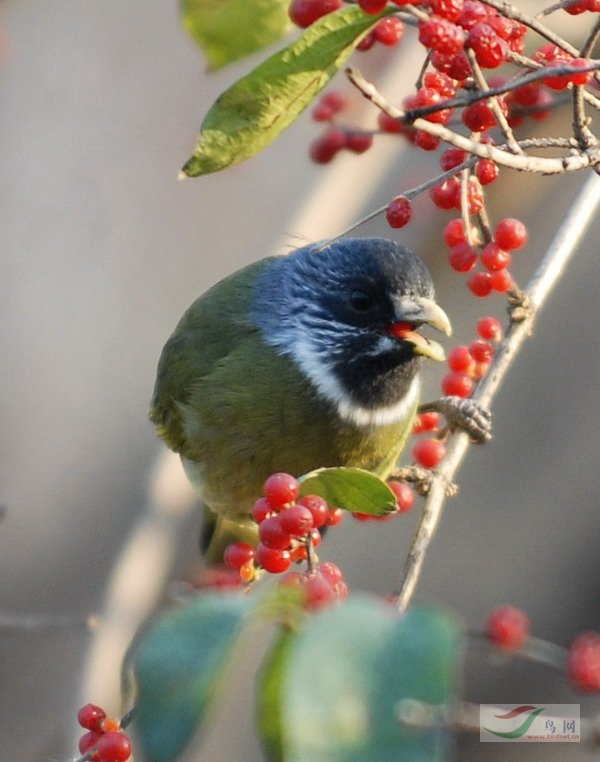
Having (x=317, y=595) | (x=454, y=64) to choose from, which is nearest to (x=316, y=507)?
(x=317, y=595)

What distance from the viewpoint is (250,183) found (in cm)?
682

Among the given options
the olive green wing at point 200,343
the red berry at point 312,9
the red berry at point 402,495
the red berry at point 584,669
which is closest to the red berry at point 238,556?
the red berry at point 402,495

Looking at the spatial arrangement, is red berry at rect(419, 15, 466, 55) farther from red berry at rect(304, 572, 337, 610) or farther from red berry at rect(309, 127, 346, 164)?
red berry at rect(309, 127, 346, 164)

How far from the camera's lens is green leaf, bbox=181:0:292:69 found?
255 cm

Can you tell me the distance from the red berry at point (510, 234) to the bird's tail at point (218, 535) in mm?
1757

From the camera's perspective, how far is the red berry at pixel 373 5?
77.5 inches

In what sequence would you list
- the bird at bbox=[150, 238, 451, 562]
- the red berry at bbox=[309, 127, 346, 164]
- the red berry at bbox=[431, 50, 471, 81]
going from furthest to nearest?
the bird at bbox=[150, 238, 451, 562] → the red berry at bbox=[309, 127, 346, 164] → the red berry at bbox=[431, 50, 471, 81]

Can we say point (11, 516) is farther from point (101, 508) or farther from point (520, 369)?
point (520, 369)

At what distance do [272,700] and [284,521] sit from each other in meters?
0.76

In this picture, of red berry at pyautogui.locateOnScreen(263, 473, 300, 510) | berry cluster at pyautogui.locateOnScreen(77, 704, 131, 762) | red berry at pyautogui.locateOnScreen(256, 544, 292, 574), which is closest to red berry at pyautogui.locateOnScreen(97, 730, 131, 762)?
berry cluster at pyautogui.locateOnScreen(77, 704, 131, 762)

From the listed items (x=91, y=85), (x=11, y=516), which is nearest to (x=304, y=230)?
(x=11, y=516)

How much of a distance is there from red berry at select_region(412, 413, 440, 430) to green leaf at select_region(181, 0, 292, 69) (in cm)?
155

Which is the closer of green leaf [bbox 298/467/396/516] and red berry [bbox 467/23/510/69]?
red berry [bbox 467/23/510/69]

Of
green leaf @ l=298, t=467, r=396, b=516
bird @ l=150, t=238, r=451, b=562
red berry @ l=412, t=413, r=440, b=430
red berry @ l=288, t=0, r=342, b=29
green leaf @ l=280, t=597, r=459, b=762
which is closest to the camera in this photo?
green leaf @ l=280, t=597, r=459, b=762
